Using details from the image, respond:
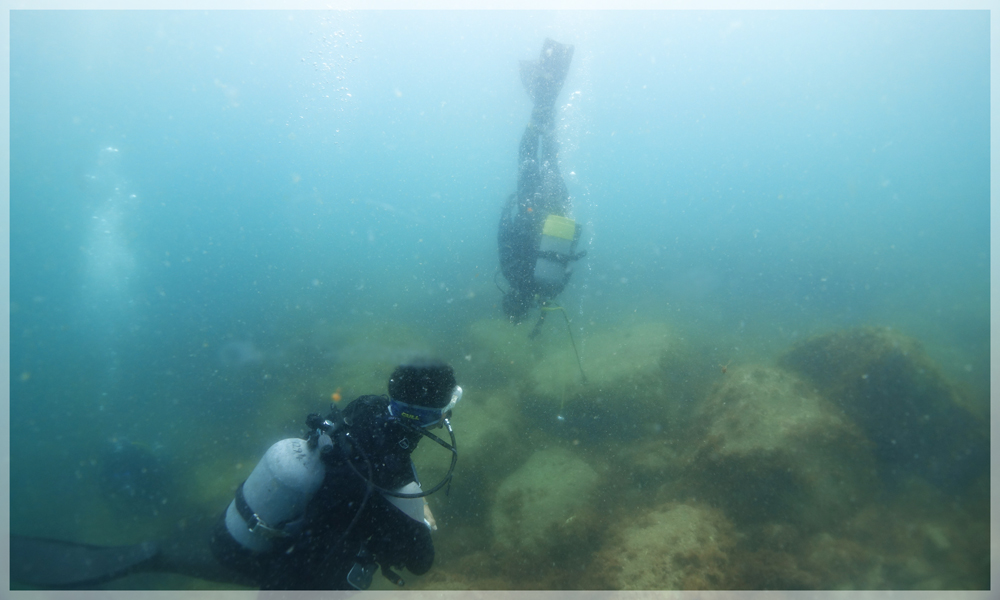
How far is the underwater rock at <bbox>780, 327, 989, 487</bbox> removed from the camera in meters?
5.74

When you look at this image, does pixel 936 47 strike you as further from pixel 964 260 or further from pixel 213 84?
pixel 213 84

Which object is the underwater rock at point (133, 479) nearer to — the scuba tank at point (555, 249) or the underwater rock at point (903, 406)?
the scuba tank at point (555, 249)

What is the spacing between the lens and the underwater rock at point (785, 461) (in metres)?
5.35

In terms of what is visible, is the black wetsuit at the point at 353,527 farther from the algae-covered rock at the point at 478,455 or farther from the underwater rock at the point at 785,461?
the underwater rock at the point at 785,461

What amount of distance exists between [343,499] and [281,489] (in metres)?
0.43

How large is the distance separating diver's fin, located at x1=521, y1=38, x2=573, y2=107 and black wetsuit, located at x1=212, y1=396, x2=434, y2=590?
984cm

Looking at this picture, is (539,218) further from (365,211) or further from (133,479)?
(365,211)

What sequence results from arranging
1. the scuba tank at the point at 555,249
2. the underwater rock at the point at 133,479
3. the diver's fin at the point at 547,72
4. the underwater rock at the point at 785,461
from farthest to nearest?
1. the diver's fin at the point at 547,72
2. the underwater rock at the point at 133,479
3. the scuba tank at the point at 555,249
4. the underwater rock at the point at 785,461

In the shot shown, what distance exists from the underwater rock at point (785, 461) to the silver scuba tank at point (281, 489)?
564cm

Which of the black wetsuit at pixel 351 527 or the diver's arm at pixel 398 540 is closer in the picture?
the black wetsuit at pixel 351 527

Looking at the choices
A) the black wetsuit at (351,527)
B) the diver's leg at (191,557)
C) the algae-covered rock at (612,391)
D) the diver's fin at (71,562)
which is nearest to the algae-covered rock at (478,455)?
the algae-covered rock at (612,391)

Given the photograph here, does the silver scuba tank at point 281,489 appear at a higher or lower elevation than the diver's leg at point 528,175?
lower

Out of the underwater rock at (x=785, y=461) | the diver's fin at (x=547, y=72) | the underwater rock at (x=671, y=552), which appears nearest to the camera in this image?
the underwater rock at (x=671, y=552)

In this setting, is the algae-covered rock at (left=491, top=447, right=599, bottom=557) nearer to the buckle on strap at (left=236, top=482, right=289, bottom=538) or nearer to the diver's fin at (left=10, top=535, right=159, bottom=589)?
the buckle on strap at (left=236, top=482, right=289, bottom=538)
